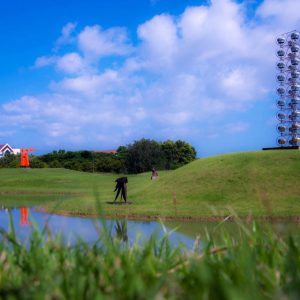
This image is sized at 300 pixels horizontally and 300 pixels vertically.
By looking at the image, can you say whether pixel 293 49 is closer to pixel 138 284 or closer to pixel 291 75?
pixel 291 75

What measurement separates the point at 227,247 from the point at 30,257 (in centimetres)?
87

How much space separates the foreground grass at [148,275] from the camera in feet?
4.37

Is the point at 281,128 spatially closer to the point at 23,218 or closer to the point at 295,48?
the point at 295,48

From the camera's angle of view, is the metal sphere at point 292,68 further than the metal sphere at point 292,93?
Yes

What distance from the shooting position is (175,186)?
85.1ft

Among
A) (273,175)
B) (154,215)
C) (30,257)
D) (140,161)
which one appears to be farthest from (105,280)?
(140,161)

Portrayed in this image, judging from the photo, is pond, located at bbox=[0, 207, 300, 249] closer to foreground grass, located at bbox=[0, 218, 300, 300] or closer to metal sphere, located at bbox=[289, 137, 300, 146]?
foreground grass, located at bbox=[0, 218, 300, 300]

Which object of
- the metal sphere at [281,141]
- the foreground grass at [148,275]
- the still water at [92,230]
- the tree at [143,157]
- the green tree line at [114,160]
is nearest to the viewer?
the foreground grass at [148,275]

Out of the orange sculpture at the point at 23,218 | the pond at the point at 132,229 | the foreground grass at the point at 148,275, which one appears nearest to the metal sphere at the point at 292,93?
the pond at the point at 132,229

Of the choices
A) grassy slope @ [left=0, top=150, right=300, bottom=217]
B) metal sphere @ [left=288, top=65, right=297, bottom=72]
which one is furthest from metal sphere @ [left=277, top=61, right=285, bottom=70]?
grassy slope @ [left=0, top=150, right=300, bottom=217]

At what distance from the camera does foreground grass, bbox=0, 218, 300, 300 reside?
1331 millimetres

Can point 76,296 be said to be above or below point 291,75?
below

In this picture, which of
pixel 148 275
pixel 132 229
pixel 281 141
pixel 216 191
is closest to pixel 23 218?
pixel 132 229

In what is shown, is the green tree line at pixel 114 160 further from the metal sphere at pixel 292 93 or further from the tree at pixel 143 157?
the metal sphere at pixel 292 93
